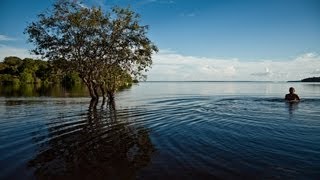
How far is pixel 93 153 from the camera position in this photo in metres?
13.2

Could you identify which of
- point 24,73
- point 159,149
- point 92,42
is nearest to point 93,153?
point 159,149

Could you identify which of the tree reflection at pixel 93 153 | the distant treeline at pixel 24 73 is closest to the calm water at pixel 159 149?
the tree reflection at pixel 93 153

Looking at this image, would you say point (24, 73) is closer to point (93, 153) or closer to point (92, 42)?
point (92, 42)

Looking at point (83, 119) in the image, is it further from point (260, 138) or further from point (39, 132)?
point (260, 138)

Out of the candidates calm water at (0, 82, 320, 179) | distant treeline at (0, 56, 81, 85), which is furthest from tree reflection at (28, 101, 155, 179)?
distant treeline at (0, 56, 81, 85)

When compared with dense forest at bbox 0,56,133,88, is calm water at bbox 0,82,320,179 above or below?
below

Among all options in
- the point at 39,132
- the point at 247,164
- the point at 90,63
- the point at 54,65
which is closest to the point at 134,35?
Answer: the point at 90,63

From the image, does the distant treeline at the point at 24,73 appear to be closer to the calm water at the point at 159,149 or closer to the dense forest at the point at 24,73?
the dense forest at the point at 24,73

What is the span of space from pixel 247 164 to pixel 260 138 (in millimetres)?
5051

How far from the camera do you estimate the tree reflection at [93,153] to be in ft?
35.1

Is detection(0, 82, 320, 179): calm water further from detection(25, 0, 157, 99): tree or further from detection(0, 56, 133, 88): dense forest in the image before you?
detection(0, 56, 133, 88): dense forest

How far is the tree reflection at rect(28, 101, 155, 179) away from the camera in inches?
421

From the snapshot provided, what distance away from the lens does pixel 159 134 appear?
684 inches

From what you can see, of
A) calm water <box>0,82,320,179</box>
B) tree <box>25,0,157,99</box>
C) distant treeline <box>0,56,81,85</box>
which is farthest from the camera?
distant treeline <box>0,56,81,85</box>
